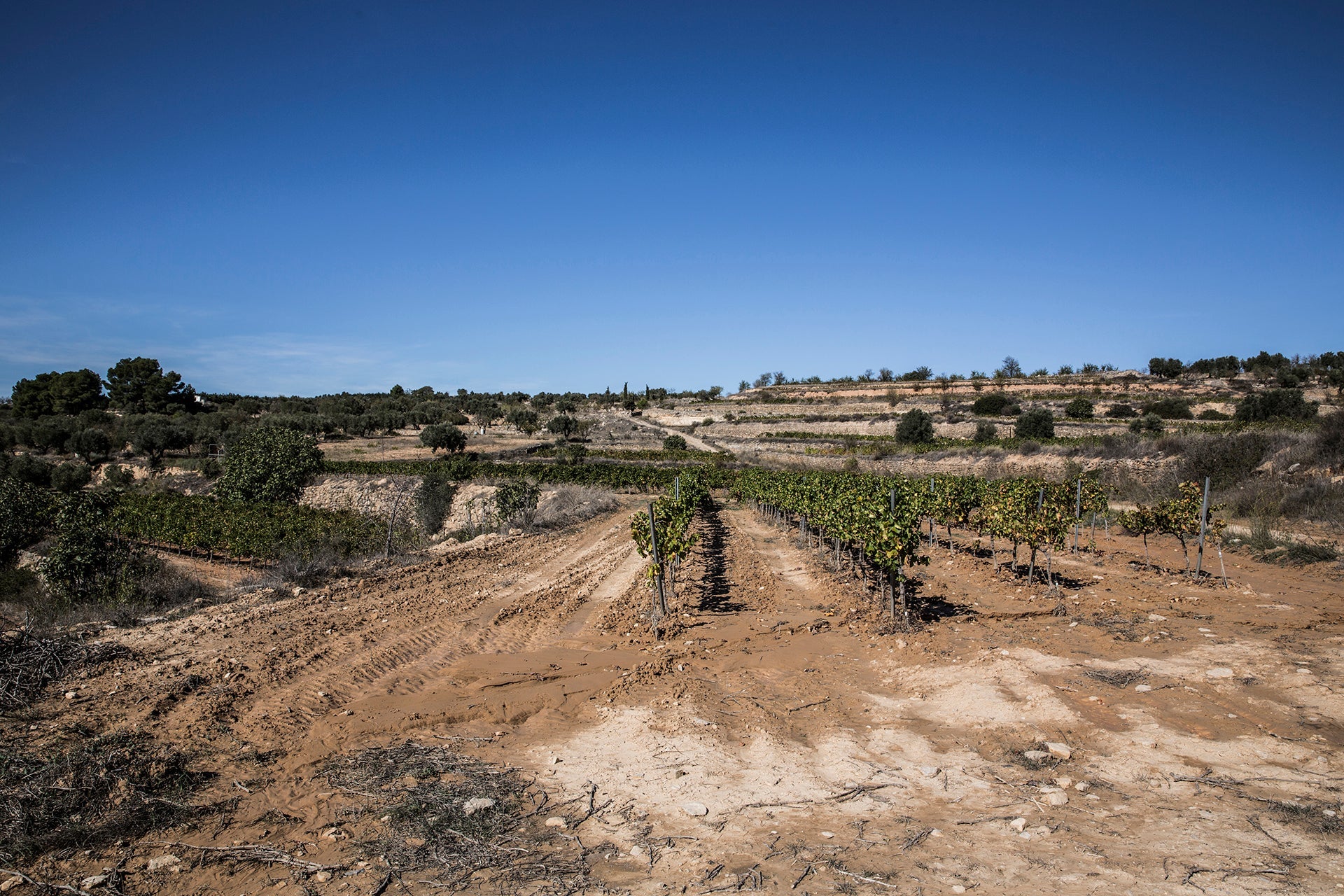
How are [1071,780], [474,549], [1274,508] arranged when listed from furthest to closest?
[1274,508]
[474,549]
[1071,780]

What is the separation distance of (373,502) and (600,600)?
27.5 metres

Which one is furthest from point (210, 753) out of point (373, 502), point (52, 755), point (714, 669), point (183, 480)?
point (183, 480)

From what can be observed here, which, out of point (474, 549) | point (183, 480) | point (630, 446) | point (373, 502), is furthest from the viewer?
point (630, 446)

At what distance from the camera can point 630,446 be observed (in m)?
63.3

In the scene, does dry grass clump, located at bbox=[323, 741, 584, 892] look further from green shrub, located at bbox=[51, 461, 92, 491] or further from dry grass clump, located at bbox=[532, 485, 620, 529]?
green shrub, located at bbox=[51, 461, 92, 491]

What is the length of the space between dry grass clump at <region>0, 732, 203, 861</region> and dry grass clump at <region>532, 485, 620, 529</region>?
16328mm

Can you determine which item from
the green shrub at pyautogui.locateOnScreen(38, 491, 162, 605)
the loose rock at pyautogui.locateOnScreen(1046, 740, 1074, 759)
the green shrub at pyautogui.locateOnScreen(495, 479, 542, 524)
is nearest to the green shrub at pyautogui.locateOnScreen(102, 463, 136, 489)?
the green shrub at pyautogui.locateOnScreen(495, 479, 542, 524)

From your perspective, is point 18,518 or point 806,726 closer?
point 806,726

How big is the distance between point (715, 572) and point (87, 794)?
1176 centimetres

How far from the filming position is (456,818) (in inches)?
201

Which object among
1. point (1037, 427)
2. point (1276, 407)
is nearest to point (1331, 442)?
point (1037, 427)

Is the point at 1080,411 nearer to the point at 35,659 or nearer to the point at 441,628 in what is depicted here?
the point at 441,628

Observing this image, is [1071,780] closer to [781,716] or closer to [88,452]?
[781,716]

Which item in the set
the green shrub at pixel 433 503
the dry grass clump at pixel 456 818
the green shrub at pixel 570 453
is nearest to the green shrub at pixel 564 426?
the green shrub at pixel 570 453
